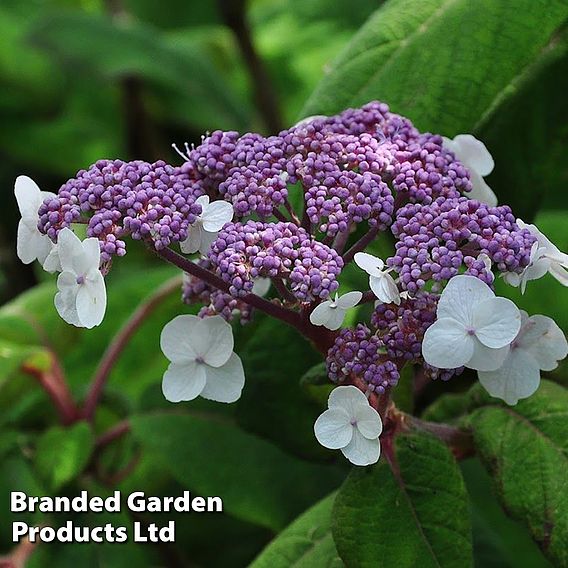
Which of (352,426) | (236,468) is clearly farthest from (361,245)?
(236,468)

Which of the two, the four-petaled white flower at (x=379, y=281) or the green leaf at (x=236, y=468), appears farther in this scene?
the green leaf at (x=236, y=468)

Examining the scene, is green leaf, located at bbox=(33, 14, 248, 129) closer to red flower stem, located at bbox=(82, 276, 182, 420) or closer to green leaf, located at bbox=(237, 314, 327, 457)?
red flower stem, located at bbox=(82, 276, 182, 420)

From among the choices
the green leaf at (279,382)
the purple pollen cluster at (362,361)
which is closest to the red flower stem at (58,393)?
the green leaf at (279,382)

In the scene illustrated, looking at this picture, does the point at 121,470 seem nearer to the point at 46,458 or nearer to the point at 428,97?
the point at 46,458

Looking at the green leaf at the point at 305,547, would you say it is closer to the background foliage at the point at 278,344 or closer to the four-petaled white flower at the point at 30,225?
the background foliage at the point at 278,344

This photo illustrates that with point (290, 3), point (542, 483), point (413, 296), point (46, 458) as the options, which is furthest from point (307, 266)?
point (290, 3)

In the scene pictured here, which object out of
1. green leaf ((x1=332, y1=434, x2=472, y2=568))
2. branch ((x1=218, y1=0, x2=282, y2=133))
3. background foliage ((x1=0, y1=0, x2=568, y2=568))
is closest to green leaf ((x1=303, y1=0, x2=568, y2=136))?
background foliage ((x1=0, y1=0, x2=568, y2=568))
